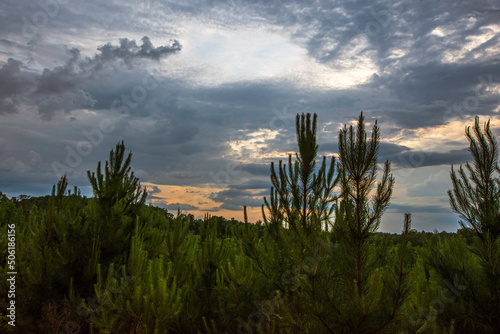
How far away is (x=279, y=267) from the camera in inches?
245

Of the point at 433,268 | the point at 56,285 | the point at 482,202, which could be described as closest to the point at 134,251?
the point at 56,285

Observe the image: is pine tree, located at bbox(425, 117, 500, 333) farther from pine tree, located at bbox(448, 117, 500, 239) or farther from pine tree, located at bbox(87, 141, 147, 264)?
pine tree, located at bbox(87, 141, 147, 264)

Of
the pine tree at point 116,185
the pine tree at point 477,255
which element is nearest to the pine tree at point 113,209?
the pine tree at point 116,185

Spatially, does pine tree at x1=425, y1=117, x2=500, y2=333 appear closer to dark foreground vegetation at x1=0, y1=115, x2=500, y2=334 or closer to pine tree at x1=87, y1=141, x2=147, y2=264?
dark foreground vegetation at x1=0, y1=115, x2=500, y2=334

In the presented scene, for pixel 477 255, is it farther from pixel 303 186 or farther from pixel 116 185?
pixel 116 185

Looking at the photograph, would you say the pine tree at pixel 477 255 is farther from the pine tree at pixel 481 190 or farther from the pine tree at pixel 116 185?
the pine tree at pixel 116 185

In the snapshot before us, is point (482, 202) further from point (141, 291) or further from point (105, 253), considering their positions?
point (105, 253)

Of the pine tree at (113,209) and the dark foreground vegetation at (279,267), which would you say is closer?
the dark foreground vegetation at (279,267)

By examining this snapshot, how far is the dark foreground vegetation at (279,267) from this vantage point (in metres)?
4.34

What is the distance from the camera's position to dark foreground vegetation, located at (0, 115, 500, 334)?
4.34 meters

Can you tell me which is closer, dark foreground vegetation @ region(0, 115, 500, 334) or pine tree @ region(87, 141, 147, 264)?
dark foreground vegetation @ region(0, 115, 500, 334)

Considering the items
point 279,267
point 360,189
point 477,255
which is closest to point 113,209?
point 279,267

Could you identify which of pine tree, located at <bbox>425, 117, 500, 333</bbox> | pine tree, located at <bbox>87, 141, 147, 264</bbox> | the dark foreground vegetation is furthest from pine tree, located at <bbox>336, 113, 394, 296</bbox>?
pine tree, located at <bbox>87, 141, 147, 264</bbox>

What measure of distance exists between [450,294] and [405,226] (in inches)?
138
